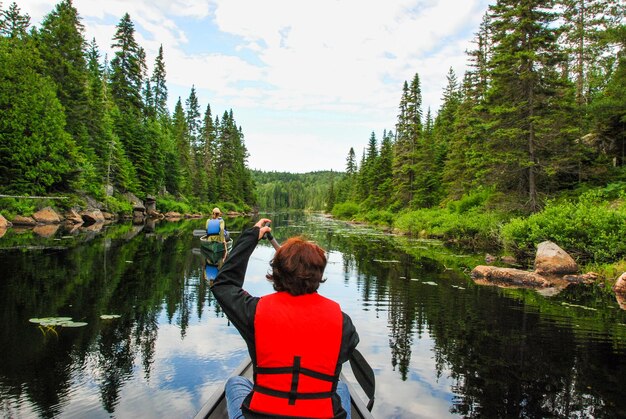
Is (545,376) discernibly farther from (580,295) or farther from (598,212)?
(598,212)

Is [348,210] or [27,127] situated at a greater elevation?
[27,127]

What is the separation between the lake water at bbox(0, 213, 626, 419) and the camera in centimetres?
482

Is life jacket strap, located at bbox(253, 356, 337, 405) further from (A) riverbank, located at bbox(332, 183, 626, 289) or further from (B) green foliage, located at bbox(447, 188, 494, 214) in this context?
(B) green foliage, located at bbox(447, 188, 494, 214)

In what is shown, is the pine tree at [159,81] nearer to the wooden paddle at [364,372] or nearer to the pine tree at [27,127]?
the pine tree at [27,127]

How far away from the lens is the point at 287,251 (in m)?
2.60

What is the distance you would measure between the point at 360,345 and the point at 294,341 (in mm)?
5012

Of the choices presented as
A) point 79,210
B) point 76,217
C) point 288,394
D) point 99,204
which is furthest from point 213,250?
point 99,204

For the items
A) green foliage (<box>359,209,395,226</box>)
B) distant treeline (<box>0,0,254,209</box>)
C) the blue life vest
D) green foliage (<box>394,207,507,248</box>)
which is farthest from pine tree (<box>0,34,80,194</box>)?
green foliage (<box>359,209,395,226</box>)

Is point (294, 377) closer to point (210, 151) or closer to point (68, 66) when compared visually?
point (68, 66)

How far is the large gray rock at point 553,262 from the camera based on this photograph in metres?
13.7

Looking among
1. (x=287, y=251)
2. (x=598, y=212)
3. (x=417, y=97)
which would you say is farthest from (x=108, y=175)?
(x=287, y=251)

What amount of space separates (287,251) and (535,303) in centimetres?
970

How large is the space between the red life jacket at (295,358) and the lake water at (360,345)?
2.66 metres

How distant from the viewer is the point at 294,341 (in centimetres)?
232
